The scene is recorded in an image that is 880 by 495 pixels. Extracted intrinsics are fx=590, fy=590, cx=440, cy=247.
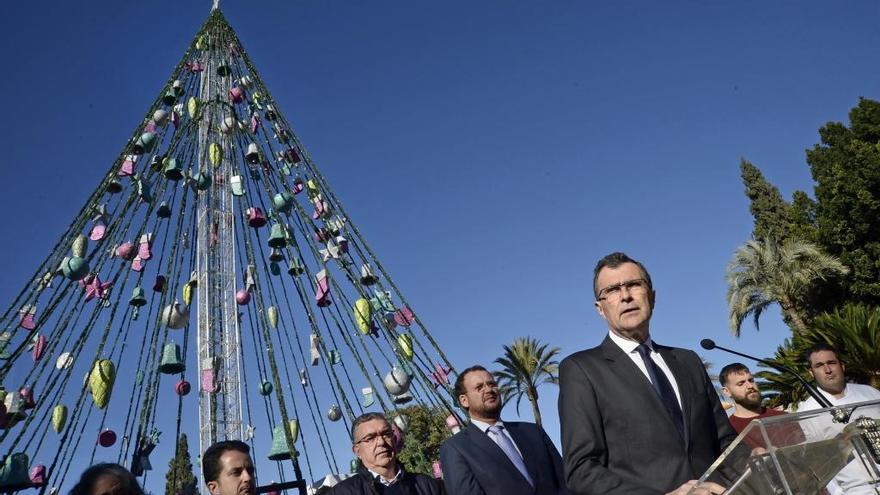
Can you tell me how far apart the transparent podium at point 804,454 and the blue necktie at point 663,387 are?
1.67 ft

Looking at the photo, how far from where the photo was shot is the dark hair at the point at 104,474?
286cm

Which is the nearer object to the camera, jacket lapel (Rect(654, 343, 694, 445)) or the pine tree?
jacket lapel (Rect(654, 343, 694, 445))

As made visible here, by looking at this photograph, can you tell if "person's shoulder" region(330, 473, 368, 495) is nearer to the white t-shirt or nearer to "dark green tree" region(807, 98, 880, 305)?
the white t-shirt

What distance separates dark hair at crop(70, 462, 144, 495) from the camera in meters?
2.86

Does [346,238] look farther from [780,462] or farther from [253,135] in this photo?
[780,462]

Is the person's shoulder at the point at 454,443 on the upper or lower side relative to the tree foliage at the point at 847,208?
lower

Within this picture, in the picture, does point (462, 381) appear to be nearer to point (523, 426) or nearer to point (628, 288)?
point (523, 426)

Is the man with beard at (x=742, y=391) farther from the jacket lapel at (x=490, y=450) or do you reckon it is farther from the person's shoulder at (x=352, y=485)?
the person's shoulder at (x=352, y=485)

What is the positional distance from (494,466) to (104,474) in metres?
2.43

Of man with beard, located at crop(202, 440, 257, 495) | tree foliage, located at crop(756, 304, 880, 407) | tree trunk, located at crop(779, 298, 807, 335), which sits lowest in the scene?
man with beard, located at crop(202, 440, 257, 495)

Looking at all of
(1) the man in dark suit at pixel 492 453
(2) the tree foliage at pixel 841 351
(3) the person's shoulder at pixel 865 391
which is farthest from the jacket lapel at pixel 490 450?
(2) the tree foliage at pixel 841 351

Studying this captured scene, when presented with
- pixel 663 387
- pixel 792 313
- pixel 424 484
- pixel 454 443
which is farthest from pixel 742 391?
pixel 792 313

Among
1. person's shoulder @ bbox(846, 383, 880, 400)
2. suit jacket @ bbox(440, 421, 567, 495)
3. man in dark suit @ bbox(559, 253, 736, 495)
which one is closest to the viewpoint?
man in dark suit @ bbox(559, 253, 736, 495)

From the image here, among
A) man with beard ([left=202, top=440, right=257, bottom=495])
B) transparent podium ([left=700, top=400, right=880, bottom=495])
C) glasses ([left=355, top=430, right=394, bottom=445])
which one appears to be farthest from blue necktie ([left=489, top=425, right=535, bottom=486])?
transparent podium ([left=700, top=400, right=880, bottom=495])
